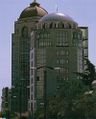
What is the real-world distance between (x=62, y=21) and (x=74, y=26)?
4330 millimetres

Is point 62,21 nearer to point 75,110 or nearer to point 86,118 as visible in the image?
point 75,110

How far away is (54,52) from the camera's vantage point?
14912 centimetres

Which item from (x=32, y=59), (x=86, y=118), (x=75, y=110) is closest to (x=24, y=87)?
(x=32, y=59)

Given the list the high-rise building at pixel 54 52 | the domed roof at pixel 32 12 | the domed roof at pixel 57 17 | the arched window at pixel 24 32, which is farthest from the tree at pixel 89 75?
the domed roof at pixel 32 12

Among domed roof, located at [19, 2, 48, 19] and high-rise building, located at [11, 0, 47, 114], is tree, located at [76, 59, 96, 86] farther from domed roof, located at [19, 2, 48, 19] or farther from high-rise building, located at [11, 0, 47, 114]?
domed roof, located at [19, 2, 48, 19]

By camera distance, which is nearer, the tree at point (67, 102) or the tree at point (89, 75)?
the tree at point (67, 102)

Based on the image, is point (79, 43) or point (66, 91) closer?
point (66, 91)

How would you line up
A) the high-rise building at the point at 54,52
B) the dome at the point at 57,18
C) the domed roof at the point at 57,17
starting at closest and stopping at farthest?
the high-rise building at the point at 54,52, the dome at the point at 57,18, the domed roof at the point at 57,17

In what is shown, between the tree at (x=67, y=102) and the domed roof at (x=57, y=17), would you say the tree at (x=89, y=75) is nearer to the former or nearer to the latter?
the tree at (x=67, y=102)

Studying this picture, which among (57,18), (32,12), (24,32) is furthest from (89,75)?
(32,12)

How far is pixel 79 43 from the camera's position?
6048 inches

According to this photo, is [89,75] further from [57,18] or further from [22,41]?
[22,41]

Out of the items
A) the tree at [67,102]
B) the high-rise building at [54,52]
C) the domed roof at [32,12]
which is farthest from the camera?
the domed roof at [32,12]

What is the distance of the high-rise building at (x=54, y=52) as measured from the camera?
147 metres
